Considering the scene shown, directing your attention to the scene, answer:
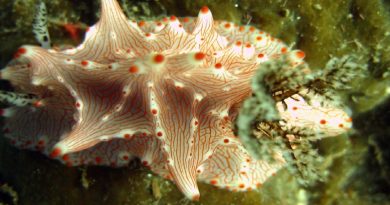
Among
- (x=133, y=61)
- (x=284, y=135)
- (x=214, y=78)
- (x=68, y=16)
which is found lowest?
(x=284, y=135)

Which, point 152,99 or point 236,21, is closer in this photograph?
point 152,99

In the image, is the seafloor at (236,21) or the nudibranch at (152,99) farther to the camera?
the seafloor at (236,21)

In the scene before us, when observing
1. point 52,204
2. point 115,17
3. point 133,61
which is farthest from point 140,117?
point 52,204

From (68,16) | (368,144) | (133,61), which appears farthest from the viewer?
(368,144)

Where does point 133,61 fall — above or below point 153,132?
above

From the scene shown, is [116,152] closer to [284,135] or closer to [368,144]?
[284,135]
